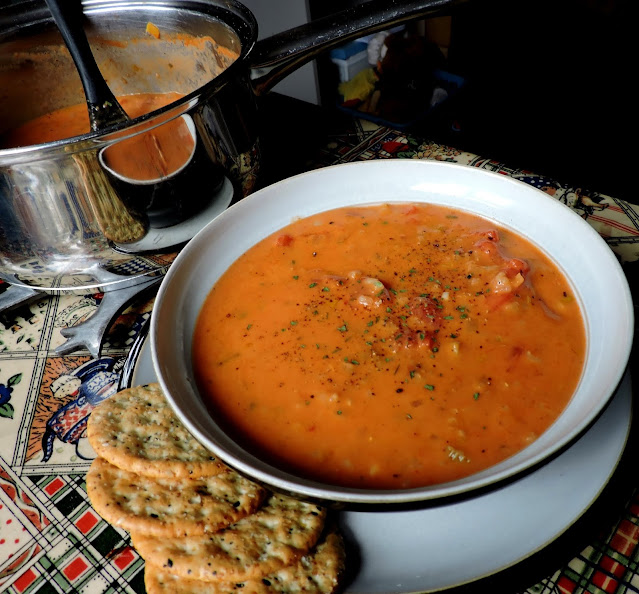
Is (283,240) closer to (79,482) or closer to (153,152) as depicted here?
(153,152)

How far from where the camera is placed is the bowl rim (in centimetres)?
101

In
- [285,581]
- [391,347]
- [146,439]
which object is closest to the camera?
[285,581]

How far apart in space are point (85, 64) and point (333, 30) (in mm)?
801

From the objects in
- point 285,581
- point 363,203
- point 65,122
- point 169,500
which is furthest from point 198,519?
point 65,122

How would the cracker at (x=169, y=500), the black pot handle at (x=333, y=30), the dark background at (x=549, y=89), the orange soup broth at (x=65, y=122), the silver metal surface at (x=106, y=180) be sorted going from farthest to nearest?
the dark background at (x=549, y=89) → the orange soup broth at (x=65, y=122) → the black pot handle at (x=333, y=30) → the silver metal surface at (x=106, y=180) → the cracker at (x=169, y=500)

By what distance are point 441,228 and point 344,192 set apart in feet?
1.11

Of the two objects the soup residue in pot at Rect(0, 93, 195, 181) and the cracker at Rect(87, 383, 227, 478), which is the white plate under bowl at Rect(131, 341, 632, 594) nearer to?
the cracker at Rect(87, 383, 227, 478)

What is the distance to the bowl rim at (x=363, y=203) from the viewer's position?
1.01 meters

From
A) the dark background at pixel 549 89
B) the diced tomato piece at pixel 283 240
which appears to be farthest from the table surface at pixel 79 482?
the dark background at pixel 549 89

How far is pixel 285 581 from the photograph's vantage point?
111cm

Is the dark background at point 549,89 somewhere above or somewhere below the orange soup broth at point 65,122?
below

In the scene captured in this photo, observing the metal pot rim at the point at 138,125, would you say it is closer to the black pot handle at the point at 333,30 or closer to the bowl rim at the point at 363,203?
the black pot handle at the point at 333,30

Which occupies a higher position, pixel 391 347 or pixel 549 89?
pixel 391 347

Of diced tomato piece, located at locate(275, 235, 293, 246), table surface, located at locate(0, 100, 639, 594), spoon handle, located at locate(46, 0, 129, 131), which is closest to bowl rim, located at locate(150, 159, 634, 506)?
diced tomato piece, located at locate(275, 235, 293, 246)
